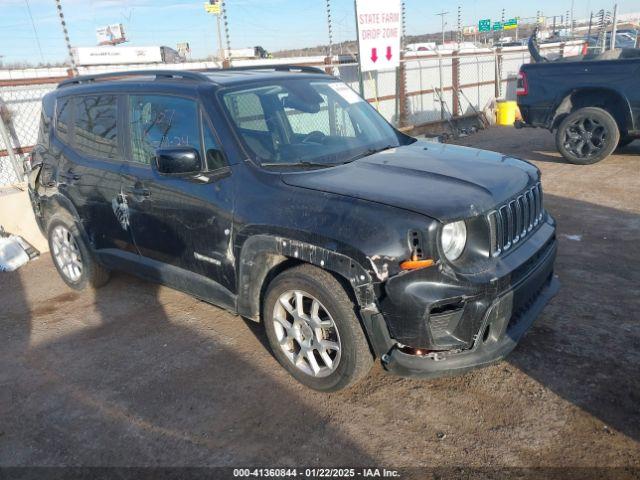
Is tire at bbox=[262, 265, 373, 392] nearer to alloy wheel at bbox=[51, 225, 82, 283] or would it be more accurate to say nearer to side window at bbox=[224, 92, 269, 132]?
side window at bbox=[224, 92, 269, 132]

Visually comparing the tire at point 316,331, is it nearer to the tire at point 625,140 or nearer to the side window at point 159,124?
the side window at point 159,124

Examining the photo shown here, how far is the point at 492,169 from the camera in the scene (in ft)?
11.1

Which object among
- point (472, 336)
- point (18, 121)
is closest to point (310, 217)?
point (472, 336)

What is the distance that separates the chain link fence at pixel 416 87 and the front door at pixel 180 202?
4.73 m

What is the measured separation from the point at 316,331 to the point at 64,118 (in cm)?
336

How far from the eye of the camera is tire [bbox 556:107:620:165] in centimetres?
830

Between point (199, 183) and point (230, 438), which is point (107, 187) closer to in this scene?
point (199, 183)

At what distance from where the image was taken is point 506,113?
14.4 meters

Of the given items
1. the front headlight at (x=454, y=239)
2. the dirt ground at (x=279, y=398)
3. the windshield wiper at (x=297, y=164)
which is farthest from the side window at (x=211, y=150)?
the front headlight at (x=454, y=239)

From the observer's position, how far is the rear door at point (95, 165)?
4.25 metres

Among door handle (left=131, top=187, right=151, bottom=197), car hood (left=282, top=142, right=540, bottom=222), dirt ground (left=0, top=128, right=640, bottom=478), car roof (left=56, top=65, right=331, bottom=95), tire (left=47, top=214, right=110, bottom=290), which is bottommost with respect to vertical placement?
dirt ground (left=0, top=128, right=640, bottom=478)

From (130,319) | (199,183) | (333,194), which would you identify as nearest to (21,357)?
(130,319)

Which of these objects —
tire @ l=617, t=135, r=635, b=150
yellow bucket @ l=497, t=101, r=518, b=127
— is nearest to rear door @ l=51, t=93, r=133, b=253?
tire @ l=617, t=135, r=635, b=150

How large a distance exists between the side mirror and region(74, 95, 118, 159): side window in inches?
42.4
